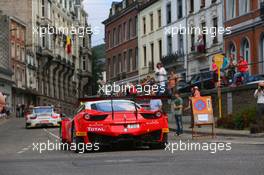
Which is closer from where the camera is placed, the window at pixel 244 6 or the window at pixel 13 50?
the window at pixel 244 6

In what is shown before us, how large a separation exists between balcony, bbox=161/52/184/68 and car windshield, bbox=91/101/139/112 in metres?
40.7

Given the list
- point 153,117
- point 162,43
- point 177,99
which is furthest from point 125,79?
point 153,117

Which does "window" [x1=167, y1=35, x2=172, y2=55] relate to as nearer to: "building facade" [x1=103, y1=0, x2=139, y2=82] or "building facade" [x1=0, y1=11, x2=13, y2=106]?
"building facade" [x1=103, y1=0, x2=139, y2=82]

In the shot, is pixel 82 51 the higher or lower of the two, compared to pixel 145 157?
higher

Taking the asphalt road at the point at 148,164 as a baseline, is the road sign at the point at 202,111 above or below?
above


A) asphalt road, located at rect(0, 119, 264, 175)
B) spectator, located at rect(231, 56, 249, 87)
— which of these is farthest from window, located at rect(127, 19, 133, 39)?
asphalt road, located at rect(0, 119, 264, 175)

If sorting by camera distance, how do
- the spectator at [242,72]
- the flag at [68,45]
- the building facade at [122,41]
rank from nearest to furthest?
the spectator at [242,72] < the building facade at [122,41] < the flag at [68,45]

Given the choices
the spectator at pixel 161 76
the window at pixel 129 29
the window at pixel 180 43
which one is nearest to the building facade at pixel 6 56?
the window at pixel 129 29

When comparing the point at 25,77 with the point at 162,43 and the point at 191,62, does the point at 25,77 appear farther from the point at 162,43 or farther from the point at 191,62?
the point at 191,62

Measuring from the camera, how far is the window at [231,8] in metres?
47.7

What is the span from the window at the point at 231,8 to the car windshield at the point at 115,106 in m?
30.3

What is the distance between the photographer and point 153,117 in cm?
1800

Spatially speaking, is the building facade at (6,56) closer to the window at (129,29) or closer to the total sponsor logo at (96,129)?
the window at (129,29)

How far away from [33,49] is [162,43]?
95.4 ft
